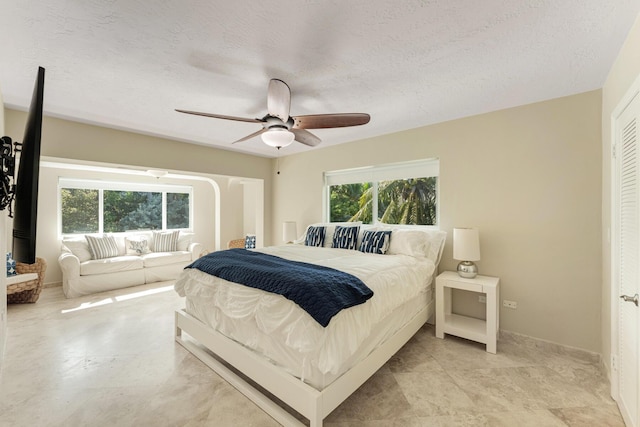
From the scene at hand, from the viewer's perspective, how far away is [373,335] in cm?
197

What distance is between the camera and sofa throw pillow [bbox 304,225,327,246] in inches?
147

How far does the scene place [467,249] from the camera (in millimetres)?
2676

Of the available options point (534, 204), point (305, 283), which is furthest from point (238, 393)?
point (534, 204)

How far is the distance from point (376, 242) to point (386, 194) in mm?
991

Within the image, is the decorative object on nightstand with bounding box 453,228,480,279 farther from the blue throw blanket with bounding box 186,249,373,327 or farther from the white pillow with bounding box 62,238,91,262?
the white pillow with bounding box 62,238,91,262

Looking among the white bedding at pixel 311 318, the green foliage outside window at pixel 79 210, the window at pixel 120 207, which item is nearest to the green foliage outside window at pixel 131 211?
the window at pixel 120 207

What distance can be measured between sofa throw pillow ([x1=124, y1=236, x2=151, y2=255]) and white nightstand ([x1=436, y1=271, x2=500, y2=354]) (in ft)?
17.0

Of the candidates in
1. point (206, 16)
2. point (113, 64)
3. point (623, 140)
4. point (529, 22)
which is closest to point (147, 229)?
point (113, 64)

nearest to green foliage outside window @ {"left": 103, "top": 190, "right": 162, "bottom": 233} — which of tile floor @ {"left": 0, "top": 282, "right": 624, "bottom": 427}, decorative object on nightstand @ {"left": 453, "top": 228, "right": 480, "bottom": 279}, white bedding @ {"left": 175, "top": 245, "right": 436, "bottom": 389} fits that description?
tile floor @ {"left": 0, "top": 282, "right": 624, "bottom": 427}

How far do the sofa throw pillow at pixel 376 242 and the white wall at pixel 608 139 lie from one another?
1833 mm

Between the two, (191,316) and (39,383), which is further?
(191,316)

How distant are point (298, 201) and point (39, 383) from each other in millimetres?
3628

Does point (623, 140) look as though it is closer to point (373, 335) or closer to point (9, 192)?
point (373, 335)

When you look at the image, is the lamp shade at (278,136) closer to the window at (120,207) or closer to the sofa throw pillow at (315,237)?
the sofa throw pillow at (315,237)
